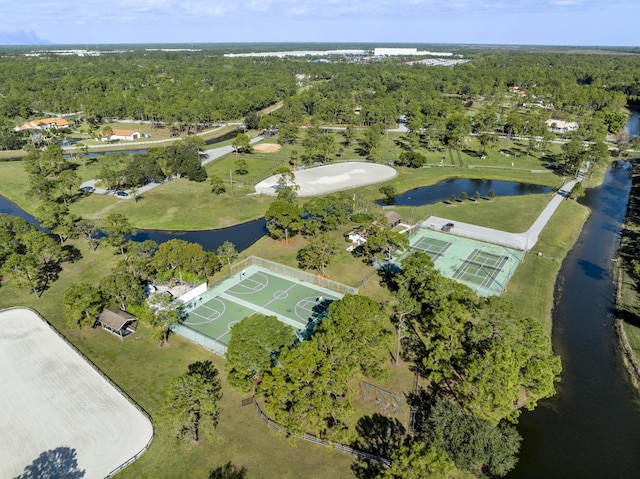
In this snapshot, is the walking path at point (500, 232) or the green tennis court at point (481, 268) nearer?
the green tennis court at point (481, 268)

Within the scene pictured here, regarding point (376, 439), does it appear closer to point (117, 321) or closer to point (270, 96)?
point (117, 321)

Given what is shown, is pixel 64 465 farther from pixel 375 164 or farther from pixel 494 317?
pixel 375 164

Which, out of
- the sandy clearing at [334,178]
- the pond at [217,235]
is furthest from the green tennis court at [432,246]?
the sandy clearing at [334,178]

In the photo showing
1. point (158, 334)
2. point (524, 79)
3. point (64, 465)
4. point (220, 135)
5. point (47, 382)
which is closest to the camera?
point (64, 465)

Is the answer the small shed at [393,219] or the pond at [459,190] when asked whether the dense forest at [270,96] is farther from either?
the small shed at [393,219]

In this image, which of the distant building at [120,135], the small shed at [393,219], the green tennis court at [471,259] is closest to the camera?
the green tennis court at [471,259]

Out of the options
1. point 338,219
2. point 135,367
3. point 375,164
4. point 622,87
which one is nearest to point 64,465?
point 135,367
